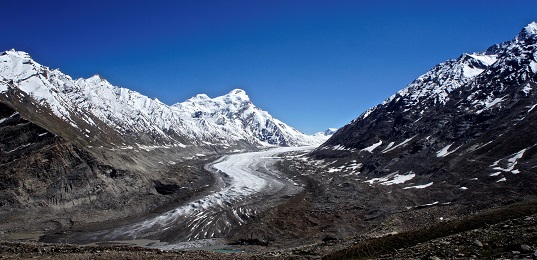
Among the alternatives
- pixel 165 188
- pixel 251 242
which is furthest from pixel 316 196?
pixel 165 188

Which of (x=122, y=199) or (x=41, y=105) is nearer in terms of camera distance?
(x=122, y=199)

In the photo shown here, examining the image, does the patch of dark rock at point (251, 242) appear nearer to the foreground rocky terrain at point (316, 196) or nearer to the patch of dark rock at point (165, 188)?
the foreground rocky terrain at point (316, 196)

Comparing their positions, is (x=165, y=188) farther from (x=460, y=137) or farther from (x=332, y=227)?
(x=460, y=137)

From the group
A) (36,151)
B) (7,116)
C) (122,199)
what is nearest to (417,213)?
(122,199)

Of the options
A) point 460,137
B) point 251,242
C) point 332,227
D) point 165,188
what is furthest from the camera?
point 460,137

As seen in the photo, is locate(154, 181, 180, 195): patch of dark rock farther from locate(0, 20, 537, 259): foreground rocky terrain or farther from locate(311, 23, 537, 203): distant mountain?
locate(311, 23, 537, 203): distant mountain

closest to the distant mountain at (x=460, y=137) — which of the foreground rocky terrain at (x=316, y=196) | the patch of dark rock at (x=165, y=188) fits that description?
the foreground rocky terrain at (x=316, y=196)

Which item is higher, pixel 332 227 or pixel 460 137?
pixel 460 137

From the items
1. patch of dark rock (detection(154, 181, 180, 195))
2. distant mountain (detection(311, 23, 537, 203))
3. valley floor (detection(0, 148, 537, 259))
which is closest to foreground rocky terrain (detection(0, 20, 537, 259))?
valley floor (detection(0, 148, 537, 259))

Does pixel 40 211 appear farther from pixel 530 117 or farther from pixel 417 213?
pixel 530 117
